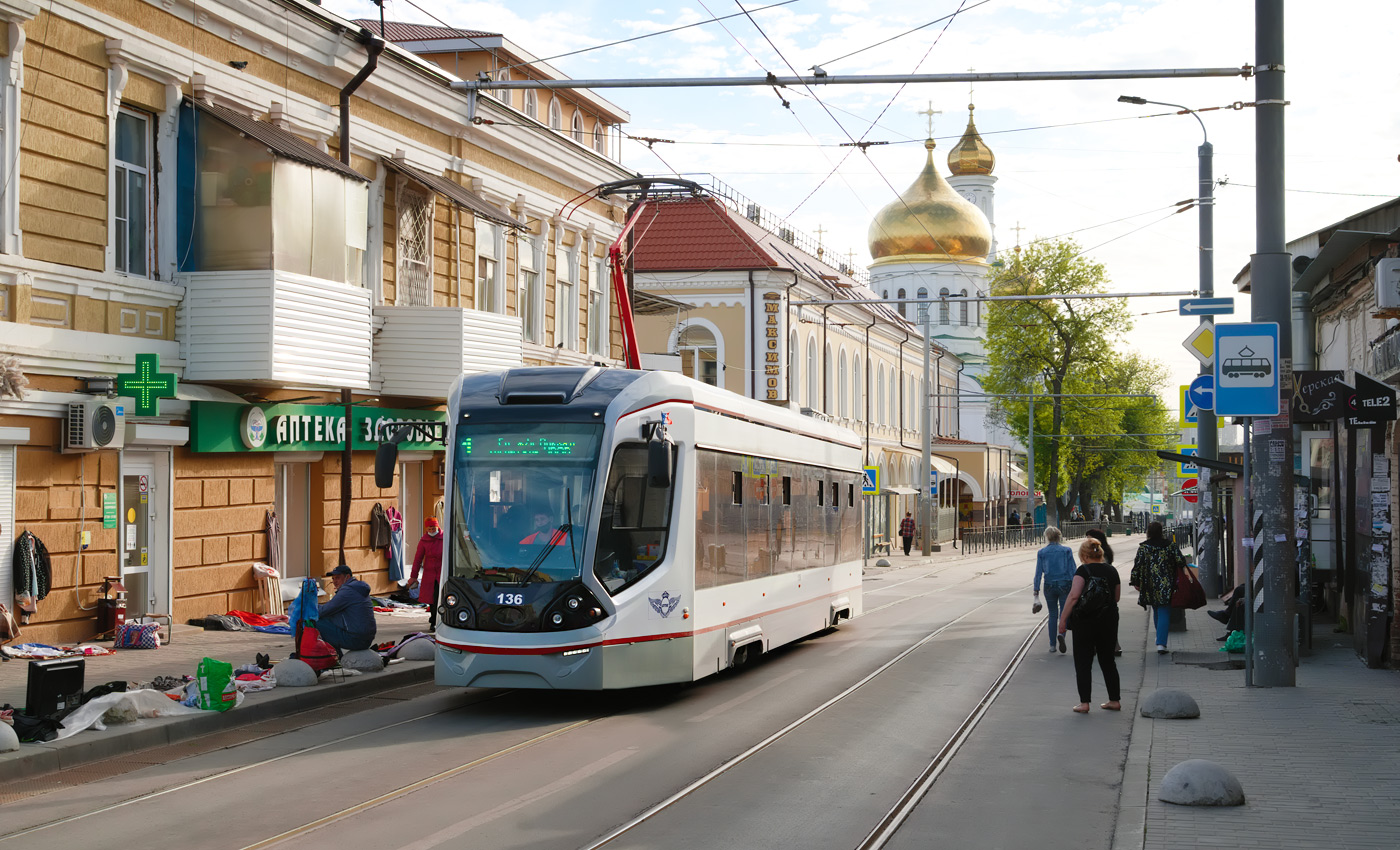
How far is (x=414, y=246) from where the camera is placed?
79.5ft

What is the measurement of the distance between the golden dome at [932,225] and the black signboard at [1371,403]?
7879 cm

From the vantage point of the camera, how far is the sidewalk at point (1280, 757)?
7.90m

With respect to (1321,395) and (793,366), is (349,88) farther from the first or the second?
(793,366)

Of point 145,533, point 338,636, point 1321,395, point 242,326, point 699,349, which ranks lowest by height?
point 338,636

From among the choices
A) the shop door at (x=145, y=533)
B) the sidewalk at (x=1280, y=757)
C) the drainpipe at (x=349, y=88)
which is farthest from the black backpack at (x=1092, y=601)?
the drainpipe at (x=349, y=88)

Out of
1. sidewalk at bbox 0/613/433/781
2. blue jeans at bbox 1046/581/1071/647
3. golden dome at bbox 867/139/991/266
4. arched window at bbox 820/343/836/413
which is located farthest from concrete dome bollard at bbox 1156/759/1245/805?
golden dome at bbox 867/139/991/266

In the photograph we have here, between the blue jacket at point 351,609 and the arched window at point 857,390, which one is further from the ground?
the arched window at point 857,390

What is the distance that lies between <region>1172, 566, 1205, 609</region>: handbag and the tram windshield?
28.4ft

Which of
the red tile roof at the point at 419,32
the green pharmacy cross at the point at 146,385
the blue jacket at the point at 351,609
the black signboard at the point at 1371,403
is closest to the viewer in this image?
the blue jacket at the point at 351,609

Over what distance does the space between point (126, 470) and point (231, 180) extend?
3.93 metres

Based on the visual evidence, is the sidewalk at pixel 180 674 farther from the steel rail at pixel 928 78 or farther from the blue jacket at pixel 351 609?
the steel rail at pixel 928 78

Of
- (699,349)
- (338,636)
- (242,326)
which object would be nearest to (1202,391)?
(338,636)

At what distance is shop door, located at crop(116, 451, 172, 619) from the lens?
58.0ft

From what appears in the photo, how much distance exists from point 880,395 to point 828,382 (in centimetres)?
1175
